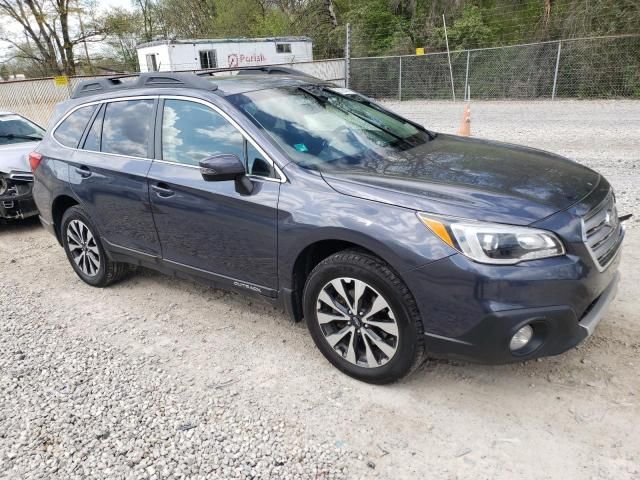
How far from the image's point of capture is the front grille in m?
2.61

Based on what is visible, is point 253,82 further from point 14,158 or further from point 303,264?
point 14,158

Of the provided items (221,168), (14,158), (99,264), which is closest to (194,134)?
(221,168)

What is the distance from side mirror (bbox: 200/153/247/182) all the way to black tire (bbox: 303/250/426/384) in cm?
76

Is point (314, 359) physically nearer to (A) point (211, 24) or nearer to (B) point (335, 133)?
(B) point (335, 133)

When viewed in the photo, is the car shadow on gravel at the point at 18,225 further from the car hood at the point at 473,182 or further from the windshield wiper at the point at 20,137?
the car hood at the point at 473,182

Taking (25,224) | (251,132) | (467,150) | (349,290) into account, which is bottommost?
(25,224)

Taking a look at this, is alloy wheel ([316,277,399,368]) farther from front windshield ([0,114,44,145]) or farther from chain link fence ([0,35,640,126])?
chain link fence ([0,35,640,126])

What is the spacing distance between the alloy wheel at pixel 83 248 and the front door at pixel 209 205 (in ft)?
3.41

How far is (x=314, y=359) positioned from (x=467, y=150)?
5.74ft

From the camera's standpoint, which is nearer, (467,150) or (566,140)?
(467,150)

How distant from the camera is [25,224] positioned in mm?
7176

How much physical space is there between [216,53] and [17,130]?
54.4 ft

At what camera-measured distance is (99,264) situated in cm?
458

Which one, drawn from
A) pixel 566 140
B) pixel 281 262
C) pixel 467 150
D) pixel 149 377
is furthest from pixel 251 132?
pixel 566 140
